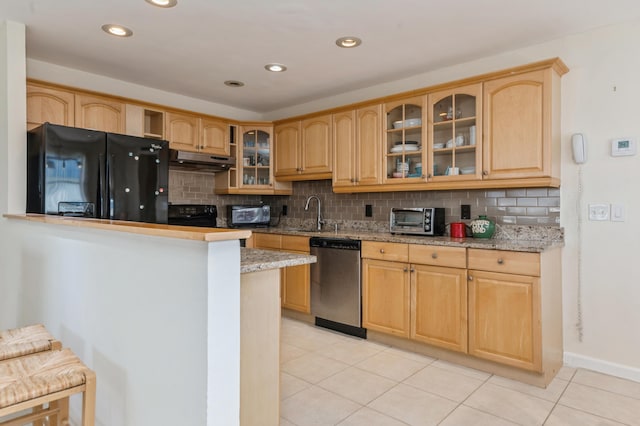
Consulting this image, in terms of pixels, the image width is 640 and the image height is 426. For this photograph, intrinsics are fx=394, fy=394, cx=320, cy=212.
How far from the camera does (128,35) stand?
2.84 m

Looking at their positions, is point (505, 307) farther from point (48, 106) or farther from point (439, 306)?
point (48, 106)

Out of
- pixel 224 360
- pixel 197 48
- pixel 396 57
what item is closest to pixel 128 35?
pixel 197 48

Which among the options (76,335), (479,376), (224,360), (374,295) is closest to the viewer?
(224,360)

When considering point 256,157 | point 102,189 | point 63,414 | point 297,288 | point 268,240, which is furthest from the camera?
point 256,157

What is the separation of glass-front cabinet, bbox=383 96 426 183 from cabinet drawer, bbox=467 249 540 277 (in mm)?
871

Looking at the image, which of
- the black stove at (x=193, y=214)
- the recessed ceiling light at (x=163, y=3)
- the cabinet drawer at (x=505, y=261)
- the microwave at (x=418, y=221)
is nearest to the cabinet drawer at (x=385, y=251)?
the microwave at (x=418, y=221)

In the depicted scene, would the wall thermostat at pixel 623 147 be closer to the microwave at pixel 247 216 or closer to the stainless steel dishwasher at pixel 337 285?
the stainless steel dishwasher at pixel 337 285

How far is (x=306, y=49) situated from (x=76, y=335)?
2.46m

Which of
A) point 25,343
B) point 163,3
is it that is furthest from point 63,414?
point 163,3

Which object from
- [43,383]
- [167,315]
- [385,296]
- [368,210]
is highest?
[368,210]

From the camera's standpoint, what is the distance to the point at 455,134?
3.15 m

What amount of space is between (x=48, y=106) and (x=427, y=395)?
353 cm

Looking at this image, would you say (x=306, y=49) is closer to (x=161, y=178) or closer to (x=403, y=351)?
(x=161, y=178)

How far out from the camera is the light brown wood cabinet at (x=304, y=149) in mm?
4055
